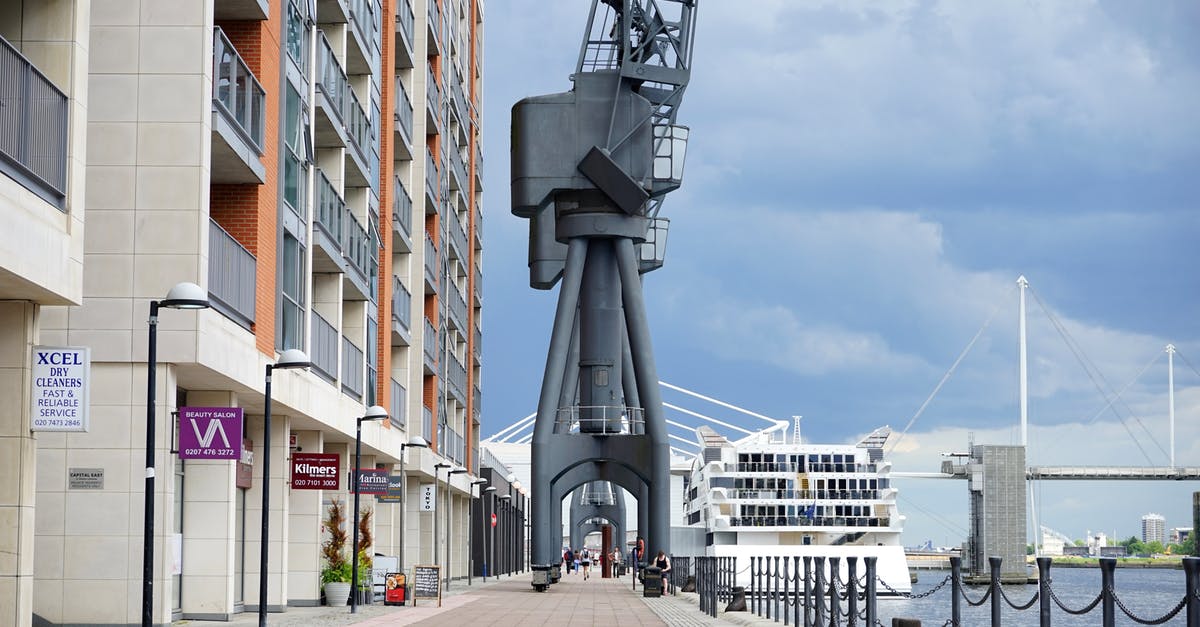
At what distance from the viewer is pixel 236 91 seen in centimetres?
2712

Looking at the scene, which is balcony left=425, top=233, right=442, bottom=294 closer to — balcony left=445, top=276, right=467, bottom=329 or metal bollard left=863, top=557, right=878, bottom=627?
balcony left=445, top=276, right=467, bottom=329

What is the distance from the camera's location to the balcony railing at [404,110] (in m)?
51.6

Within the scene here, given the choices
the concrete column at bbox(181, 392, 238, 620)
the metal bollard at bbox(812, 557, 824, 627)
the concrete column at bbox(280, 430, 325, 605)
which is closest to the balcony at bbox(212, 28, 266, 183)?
the concrete column at bbox(181, 392, 238, 620)

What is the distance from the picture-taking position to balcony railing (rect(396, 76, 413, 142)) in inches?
2032

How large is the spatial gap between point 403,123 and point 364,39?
1095 centimetres

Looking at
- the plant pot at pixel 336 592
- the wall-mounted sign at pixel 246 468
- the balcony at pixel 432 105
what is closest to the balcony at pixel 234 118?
the wall-mounted sign at pixel 246 468

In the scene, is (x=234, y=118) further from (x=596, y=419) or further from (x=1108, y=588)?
(x=596, y=419)

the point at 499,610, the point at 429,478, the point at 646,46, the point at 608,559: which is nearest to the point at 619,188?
the point at 646,46

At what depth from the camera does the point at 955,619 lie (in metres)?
19.8

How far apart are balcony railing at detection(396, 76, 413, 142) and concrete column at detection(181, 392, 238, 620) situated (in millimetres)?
24991

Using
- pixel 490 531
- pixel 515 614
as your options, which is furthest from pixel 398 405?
pixel 490 531

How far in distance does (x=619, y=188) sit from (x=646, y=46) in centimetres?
494

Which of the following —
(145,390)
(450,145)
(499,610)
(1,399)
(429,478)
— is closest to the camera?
(1,399)

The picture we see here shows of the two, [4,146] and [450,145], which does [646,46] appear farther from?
[4,146]
